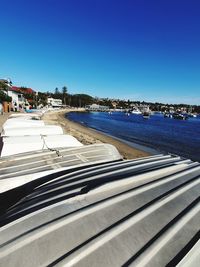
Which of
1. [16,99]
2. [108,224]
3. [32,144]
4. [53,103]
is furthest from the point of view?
[53,103]

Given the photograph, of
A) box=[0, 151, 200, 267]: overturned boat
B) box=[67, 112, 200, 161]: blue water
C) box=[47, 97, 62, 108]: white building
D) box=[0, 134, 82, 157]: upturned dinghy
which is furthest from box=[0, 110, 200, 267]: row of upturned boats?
box=[47, 97, 62, 108]: white building

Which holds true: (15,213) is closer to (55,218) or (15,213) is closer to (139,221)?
(55,218)

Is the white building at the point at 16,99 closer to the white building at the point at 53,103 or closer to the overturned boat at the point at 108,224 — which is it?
the overturned boat at the point at 108,224

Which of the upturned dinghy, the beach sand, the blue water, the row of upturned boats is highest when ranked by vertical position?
the row of upturned boats

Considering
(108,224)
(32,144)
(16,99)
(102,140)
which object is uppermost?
(16,99)

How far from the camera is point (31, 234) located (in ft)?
8.15

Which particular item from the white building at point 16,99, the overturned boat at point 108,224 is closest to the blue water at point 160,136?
the overturned boat at point 108,224

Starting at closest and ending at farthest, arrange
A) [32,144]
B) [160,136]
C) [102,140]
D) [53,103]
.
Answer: [32,144]
[102,140]
[160,136]
[53,103]

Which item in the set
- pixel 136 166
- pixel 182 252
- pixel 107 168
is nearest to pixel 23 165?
pixel 107 168

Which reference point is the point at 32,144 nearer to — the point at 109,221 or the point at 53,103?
the point at 109,221

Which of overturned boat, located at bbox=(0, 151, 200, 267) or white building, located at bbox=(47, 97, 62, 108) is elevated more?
overturned boat, located at bbox=(0, 151, 200, 267)

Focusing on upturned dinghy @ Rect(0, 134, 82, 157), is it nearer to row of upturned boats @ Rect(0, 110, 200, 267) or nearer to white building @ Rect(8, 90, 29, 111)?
row of upturned boats @ Rect(0, 110, 200, 267)

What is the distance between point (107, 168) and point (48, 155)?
106 inches

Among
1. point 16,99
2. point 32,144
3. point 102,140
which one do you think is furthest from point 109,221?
point 16,99
